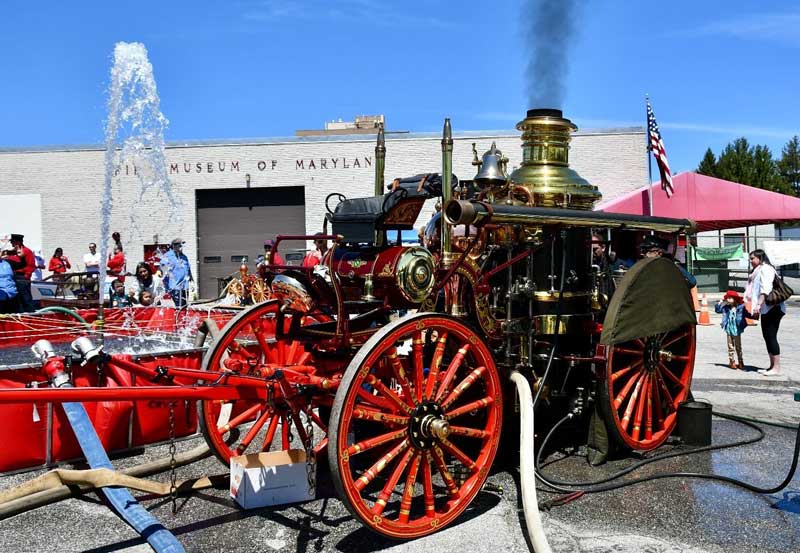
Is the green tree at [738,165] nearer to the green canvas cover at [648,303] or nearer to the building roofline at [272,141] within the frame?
the building roofline at [272,141]

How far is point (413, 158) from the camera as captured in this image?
23594 mm

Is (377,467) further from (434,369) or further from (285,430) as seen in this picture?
(285,430)

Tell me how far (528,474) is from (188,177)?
71.0 ft

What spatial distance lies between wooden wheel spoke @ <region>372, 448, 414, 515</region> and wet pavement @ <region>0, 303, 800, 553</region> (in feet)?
0.97

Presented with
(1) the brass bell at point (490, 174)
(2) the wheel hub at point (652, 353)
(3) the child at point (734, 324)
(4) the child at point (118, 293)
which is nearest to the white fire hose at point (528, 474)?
(2) the wheel hub at point (652, 353)

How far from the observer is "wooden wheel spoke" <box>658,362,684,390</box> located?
225 inches

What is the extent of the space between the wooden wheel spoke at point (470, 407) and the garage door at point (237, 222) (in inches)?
804

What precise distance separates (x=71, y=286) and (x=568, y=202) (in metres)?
13.3

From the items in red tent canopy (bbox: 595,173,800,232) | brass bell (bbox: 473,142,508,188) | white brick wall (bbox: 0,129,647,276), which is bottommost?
brass bell (bbox: 473,142,508,188)

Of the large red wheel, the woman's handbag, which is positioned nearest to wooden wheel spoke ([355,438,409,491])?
the large red wheel

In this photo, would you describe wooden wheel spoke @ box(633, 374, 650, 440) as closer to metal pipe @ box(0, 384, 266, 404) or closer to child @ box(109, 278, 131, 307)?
metal pipe @ box(0, 384, 266, 404)

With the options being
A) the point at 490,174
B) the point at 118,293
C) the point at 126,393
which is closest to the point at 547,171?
the point at 490,174

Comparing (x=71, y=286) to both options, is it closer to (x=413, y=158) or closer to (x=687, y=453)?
(x=413, y=158)

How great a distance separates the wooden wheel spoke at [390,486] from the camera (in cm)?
374
